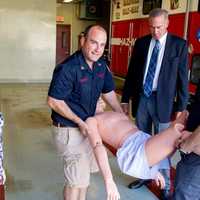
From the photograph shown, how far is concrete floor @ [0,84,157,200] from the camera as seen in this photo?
3.20m

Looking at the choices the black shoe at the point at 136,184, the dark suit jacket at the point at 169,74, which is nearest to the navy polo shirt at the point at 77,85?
the dark suit jacket at the point at 169,74

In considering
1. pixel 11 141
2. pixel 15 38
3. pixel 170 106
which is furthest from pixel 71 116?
pixel 15 38

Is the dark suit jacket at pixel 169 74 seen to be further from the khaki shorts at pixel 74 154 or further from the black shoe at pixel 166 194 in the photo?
the khaki shorts at pixel 74 154

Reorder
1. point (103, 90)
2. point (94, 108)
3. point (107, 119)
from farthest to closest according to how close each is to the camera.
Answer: point (103, 90) < point (94, 108) < point (107, 119)

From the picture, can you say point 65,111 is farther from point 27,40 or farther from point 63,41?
point 63,41

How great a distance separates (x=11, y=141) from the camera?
4809mm

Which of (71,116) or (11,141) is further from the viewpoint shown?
(11,141)

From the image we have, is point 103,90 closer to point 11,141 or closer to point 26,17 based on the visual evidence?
point 11,141

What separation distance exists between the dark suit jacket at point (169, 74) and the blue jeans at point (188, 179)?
1154mm

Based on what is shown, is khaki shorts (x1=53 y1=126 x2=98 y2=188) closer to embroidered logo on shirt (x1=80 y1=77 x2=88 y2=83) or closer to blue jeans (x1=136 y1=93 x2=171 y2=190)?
embroidered logo on shirt (x1=80 y1=77 x2=88 y2=83)

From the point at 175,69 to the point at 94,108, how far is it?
1.03 m

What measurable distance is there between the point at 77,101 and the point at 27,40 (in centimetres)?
914

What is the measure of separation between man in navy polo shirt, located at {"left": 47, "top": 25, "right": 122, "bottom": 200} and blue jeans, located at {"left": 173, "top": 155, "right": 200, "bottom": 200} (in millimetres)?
622

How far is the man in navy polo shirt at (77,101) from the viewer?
6.90ft
